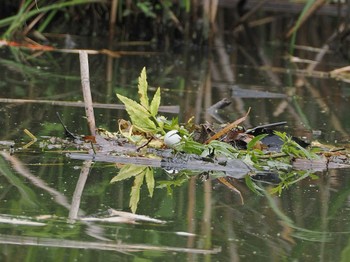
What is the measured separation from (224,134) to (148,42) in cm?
394

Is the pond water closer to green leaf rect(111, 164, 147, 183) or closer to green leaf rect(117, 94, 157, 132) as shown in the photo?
green leaf rect(111, 164, 147, 183)

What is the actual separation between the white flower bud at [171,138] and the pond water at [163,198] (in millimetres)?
160

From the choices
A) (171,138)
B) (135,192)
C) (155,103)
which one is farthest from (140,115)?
(135,192)

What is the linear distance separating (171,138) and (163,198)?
0.52 metres

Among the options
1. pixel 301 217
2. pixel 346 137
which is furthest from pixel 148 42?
pixel 301 217

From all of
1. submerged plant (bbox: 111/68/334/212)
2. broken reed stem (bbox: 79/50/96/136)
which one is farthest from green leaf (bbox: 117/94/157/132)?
broken reed stem (bbox: 79/50/96/136)

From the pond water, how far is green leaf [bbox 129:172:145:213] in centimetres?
2

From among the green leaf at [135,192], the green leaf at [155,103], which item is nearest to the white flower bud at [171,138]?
the green leaf at [155,103]

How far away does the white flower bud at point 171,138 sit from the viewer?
3482 millimetres

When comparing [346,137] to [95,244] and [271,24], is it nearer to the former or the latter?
[95,244]

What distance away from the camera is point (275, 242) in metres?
2.57

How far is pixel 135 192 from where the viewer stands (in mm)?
3057

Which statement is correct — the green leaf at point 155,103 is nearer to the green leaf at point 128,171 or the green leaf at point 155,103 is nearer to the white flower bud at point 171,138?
the white flower bud at point 171,138

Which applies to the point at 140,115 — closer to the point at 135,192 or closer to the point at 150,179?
the point at 150,179
